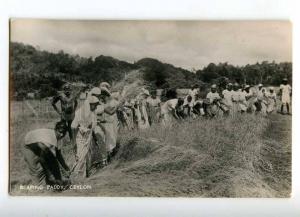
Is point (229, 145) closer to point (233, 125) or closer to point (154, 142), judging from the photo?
point (233, 125)

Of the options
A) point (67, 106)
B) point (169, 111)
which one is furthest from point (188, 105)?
point (67, 106)

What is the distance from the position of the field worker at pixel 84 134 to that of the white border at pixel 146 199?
113mm

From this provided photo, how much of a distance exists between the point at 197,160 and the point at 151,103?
0.26 metres

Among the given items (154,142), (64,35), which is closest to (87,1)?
(64,35)

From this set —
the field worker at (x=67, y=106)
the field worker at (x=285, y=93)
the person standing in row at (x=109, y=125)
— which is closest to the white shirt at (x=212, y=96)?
the field worker at (x=285, y=93)

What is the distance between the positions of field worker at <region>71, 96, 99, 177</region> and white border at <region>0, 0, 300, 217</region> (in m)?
0.11

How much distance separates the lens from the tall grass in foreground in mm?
1592

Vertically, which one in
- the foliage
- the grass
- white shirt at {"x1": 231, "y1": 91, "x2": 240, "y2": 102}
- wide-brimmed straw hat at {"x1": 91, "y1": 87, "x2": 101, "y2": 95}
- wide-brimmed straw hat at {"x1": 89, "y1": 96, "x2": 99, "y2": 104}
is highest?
the foliage

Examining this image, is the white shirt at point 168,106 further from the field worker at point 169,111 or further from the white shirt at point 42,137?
the white shirt at point 42,137

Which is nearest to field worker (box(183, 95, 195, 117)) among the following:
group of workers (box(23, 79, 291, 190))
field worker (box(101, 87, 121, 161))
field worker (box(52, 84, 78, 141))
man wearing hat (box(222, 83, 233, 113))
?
group of workers (box(23, 79, 291, 190))

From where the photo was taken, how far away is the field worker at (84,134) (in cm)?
160

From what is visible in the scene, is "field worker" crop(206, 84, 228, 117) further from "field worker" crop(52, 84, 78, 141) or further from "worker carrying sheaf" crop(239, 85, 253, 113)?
"field worker" crop(52, 84, 78, 141)

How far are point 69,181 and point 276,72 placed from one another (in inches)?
32.3

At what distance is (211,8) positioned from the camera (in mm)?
1604
